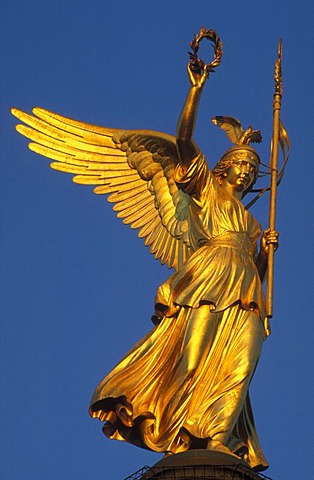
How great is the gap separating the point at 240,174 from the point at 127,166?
7.58ft

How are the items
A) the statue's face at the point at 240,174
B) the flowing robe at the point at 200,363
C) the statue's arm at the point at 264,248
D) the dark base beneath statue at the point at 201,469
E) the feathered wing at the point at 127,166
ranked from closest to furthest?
1. the dark base beneath statue at the point at 201,469
2. the flowing robe at the point at 200,363
3. the statue's arm at the point at 264,248
4. the statue's face at the point at 240,174
5. the feathered wing at the point at 127,166

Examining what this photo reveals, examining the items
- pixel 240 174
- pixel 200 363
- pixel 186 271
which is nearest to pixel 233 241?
pixel 186 271

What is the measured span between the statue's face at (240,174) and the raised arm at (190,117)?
2.76ft

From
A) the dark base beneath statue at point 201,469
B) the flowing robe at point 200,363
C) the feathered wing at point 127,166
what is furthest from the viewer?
the feathered wing at point 127,166

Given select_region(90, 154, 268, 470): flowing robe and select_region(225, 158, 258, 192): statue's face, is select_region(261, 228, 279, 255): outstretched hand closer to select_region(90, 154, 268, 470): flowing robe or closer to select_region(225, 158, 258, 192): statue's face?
select_region(90, 154, 268, 470): flowing robe

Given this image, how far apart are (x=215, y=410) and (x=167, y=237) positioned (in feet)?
15.1

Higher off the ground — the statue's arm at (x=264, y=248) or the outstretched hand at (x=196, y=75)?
the outstretched hand at (x=196, y=75)

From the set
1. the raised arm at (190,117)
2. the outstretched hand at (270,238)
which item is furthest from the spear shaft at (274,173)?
the raised arm at (190,117)

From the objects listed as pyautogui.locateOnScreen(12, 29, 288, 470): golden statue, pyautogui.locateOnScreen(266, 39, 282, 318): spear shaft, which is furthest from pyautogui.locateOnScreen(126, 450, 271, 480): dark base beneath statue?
pyautogui.locateOnScreen(266, 39, 282, 318): spear shaft

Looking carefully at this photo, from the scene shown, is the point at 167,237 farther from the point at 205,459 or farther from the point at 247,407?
the point at 205,459

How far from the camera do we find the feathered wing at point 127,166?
101ft

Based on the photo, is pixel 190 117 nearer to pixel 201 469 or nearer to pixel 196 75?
pixel 196 75

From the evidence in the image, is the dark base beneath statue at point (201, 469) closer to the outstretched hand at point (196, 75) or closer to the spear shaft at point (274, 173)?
the spear shaft at point (274, 173)

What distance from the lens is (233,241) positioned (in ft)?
95.8
